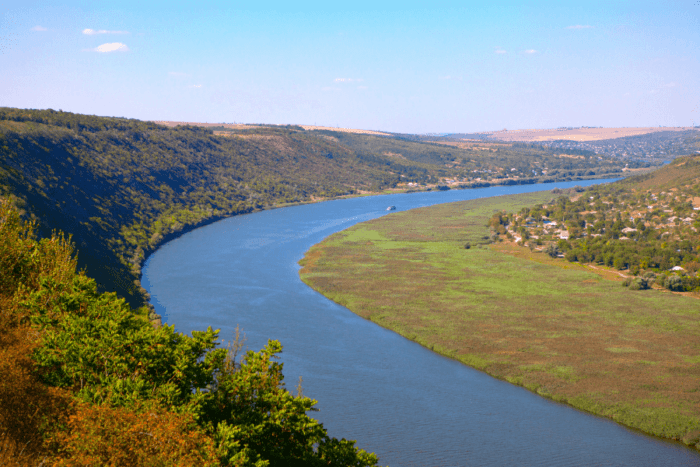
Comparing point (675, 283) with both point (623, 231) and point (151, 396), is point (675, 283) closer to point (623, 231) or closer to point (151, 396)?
point (623, 231)

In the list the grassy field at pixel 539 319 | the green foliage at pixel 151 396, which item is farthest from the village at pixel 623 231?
the green foliage at pixel 151 396

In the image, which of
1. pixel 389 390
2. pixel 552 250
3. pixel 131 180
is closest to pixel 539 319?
pixel 389 390

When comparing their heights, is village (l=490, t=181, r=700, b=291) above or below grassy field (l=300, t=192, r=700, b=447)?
above

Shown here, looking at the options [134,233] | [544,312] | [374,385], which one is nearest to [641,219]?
[544,312]

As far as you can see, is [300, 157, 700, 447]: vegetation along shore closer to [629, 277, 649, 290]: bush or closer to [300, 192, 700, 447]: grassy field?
[300, 192, 700, 447]: grassy field

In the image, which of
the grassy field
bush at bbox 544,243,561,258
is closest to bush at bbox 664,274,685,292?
the grassy field
